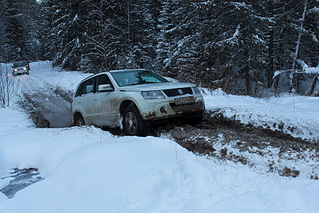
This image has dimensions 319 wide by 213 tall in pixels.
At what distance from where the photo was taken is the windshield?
5.27 meters

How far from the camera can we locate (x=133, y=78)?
17.9 ft

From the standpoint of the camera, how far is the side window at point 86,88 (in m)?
6.19

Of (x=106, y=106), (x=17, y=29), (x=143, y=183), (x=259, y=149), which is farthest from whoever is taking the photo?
(x=17, y=29)

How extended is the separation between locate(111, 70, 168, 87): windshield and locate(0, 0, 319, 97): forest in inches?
236

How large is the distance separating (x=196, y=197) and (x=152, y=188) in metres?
0.47

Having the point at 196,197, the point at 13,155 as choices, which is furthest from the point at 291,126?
the point at 13,155

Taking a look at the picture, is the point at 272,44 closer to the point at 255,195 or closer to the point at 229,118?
the point at 229,118

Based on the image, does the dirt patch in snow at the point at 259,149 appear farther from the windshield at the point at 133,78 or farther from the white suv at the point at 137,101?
the windshield at the point at 133,78

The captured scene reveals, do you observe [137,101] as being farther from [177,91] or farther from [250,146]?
[250,146]

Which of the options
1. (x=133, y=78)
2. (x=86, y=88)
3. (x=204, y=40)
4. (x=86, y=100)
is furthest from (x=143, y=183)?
(x=204, y=40)

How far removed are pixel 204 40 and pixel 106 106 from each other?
452 inches

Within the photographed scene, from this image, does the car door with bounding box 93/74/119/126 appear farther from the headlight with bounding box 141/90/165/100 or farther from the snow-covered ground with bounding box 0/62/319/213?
the snow-covered ground with bounding box 0/62/319/213

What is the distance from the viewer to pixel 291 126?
438cm

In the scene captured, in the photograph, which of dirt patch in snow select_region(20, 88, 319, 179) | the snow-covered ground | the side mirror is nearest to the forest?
dirt patch in snow select_region(20, 88, 319, 179)
